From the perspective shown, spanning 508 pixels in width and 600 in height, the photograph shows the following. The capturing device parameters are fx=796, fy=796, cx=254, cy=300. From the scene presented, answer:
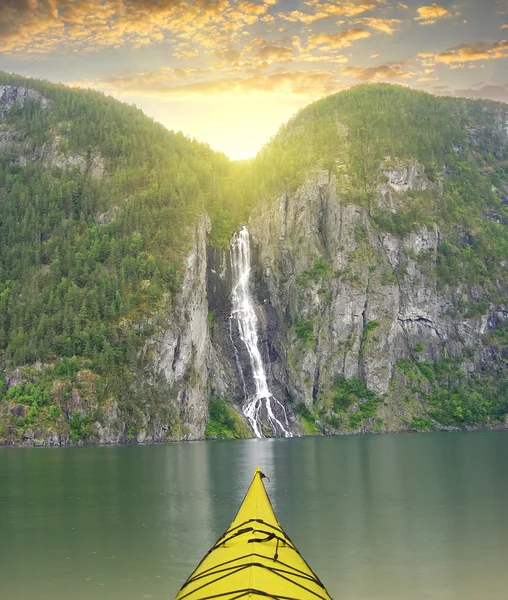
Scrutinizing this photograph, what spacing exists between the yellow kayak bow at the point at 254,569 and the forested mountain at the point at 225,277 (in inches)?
3991

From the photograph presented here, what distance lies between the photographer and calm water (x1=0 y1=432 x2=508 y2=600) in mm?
29641

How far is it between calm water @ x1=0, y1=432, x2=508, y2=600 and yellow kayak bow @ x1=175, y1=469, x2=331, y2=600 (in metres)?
8.00

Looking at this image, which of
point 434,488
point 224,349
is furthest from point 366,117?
point 434,488

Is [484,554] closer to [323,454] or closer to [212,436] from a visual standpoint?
[323,454]

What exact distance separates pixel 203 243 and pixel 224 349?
860 inches

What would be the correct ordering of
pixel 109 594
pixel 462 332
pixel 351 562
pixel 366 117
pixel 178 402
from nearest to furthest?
1. pixel 109 594
2. pixel 351 562
3. pixel 178 402
4. pixel 462 332
5. pixel 366 117

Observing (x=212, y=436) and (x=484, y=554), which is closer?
(x=484, y=554)

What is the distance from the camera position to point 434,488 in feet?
184

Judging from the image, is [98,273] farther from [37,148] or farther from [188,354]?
[37,148]

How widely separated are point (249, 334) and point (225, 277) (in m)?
14.4

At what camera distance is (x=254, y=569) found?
1738 cm

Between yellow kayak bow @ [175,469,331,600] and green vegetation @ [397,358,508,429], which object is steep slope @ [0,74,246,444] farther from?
yellow kayak bow @ [175,469,331,600]

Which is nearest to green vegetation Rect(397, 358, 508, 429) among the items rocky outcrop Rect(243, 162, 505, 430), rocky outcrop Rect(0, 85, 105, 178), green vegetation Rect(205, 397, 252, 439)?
rocky outcrop Rect(243, 162, 505, 430)

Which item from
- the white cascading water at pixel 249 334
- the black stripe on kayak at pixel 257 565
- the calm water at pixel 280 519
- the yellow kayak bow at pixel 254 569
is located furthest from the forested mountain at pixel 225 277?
the black stripe on kayak at pixel 257 565
